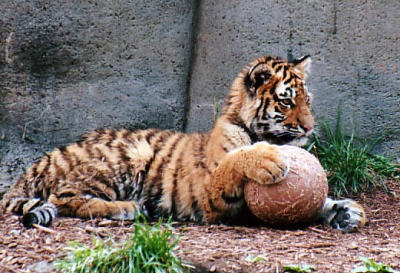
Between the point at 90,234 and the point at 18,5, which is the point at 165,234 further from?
the point at 18,5

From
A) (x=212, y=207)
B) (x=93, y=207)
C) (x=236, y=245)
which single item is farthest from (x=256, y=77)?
(x=93, y=207)

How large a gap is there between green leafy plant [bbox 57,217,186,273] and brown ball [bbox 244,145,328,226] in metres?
1.12

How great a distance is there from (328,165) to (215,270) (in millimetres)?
2583

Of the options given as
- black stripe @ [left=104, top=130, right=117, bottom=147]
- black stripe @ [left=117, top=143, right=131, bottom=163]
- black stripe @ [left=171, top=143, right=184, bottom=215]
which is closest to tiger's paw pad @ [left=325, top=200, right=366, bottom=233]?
black stripe @ [left=171, top=143, right=184, bottom=215]

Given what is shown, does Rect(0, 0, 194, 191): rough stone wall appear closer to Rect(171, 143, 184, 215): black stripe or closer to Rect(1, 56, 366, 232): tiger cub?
Rect(1, 56, 366, 232): tiger cub

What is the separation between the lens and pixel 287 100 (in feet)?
17.0

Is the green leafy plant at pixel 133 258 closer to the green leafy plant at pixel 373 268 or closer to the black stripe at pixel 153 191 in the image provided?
the green leafy plant at pixel 373 268

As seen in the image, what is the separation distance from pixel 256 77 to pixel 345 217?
4.19ft

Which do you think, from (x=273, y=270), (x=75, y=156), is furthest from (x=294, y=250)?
(x=75, y=156)

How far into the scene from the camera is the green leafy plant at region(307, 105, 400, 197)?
589 centimetres

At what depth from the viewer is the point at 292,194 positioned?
14.9 feet

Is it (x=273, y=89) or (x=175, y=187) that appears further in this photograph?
(x=175, y=187)

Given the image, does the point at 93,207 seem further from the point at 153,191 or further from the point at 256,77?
the point at 256,77

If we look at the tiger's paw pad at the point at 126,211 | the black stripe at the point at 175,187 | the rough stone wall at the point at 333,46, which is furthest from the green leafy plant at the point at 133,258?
the rough stone wall at the point at 333,46
